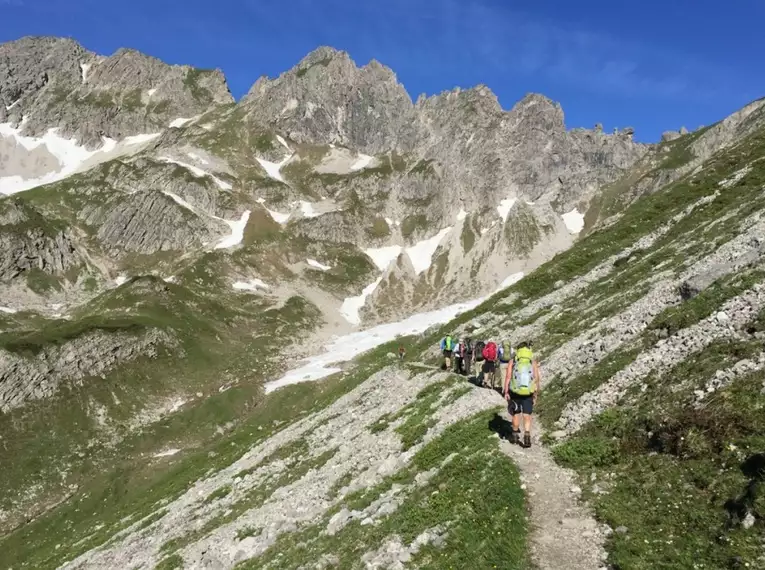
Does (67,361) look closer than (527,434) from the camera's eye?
No

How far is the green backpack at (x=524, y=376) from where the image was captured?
60.8 feet

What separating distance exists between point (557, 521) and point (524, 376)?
225 inches

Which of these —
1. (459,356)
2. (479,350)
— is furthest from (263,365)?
Result: (479,350)

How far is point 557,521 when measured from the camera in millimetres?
13781

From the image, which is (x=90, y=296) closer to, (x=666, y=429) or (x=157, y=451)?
(x=157, y=451)

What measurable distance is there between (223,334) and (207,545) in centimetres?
14156

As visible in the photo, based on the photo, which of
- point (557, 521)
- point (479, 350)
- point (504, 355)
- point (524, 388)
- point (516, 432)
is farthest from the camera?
point (479, 350)

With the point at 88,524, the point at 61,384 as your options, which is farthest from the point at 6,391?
the point at 88,524

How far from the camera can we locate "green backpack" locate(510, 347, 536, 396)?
18531 mm

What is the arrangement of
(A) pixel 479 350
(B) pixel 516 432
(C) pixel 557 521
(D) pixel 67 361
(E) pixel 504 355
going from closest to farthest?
→ 1. (C) pixel 557 521
2. (B) pixel 516 432
3. (E) pixel 504 355
4. (A) pixel 479 350
5. (D) pixel 67 361

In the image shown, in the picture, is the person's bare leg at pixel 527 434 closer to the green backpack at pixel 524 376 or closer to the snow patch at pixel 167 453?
the green backpack at pixel 524 376

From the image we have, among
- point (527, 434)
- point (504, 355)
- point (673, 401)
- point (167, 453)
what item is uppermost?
point (504, 355)

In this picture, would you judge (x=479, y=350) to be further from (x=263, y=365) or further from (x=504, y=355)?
(x=263, y=365)

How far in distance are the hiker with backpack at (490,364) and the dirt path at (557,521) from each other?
497 inches
